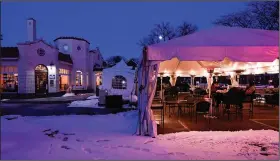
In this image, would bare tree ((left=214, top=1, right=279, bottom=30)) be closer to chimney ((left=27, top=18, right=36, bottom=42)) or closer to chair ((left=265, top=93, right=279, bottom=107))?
chair ((left=265, top=93, right=279, bottom=107))

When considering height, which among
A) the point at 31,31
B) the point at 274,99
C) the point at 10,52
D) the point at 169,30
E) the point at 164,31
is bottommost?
the point at 274,99

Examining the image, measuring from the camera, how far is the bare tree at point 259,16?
2578 cm

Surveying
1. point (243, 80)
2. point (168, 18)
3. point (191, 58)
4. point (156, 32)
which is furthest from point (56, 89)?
point (168, 18)

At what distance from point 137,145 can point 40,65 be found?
25150 millimetres

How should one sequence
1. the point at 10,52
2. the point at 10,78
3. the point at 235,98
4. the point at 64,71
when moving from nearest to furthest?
A: the point at 235,98 → the point at 10,52 → the point at 10,78 → the point at 64,71

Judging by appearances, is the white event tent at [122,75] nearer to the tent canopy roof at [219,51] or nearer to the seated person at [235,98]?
the seated person at [235,98]

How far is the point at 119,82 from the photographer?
22.6m

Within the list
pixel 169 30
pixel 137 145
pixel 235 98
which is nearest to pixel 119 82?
pixel 235 98

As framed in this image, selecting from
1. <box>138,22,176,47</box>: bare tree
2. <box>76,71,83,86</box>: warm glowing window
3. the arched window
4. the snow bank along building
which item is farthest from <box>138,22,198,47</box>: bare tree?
the arched window

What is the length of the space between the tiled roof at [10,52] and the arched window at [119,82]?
1129 cm

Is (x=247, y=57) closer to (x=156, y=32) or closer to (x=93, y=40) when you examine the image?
(x=156, y=32)

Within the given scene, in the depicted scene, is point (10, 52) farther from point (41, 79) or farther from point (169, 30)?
point (169, 30)

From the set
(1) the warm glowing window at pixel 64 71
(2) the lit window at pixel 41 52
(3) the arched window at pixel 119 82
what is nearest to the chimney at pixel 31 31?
(2) the lit window at pixel 41 52

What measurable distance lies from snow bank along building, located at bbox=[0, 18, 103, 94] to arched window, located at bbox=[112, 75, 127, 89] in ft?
32.2
